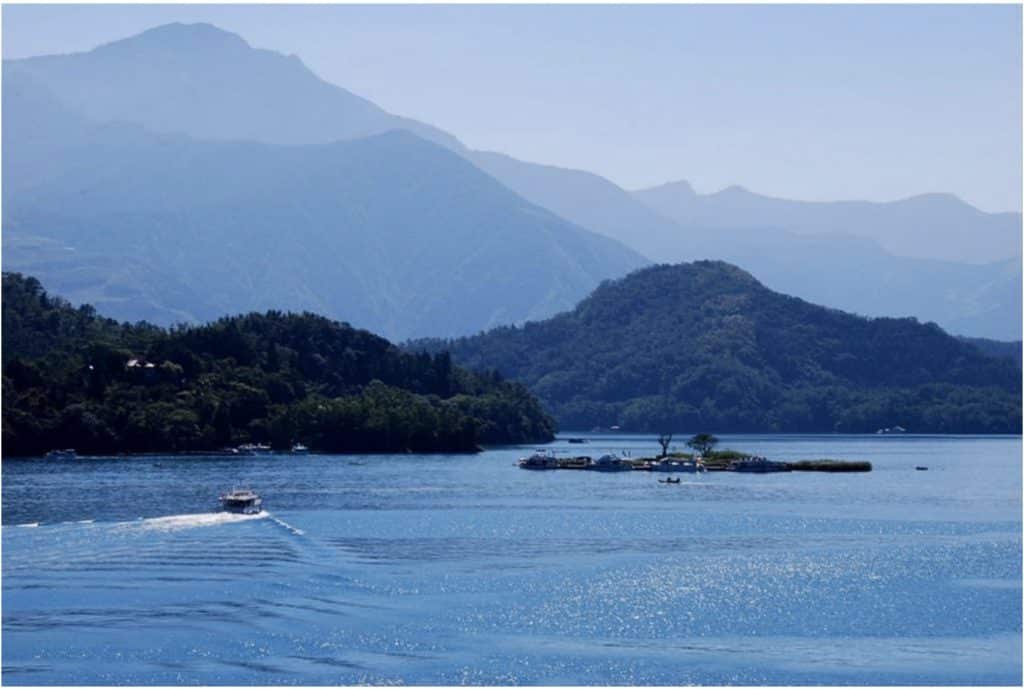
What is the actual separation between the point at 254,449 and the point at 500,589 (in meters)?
99.2

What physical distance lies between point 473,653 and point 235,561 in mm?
20849

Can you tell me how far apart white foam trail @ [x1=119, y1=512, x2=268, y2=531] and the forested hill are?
6329 centimetres

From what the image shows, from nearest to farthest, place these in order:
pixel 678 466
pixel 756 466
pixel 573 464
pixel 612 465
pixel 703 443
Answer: pixel 756 466 → pixel 678 466 → pixel 612 465 → pixel 573 464 → pixel 703 443

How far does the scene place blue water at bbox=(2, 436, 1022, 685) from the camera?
46.4m

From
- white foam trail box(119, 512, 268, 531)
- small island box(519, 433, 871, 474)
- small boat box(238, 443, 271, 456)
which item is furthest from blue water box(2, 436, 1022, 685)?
small boat box(238, 443, 271, 456)

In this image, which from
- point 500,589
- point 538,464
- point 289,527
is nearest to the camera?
point 500,589

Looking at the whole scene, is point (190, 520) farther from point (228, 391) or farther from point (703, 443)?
point (703, 443)

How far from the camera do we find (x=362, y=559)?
6831cm

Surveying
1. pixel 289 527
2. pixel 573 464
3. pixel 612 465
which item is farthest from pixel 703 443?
pixel 289 527

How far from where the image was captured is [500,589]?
59.7 metres

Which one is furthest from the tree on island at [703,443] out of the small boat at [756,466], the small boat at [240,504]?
the small boat at [240,504]

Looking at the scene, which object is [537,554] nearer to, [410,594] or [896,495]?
[410,594]

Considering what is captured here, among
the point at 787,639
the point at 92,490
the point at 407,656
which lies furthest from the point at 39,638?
the point at 92,490

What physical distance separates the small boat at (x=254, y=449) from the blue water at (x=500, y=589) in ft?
152
